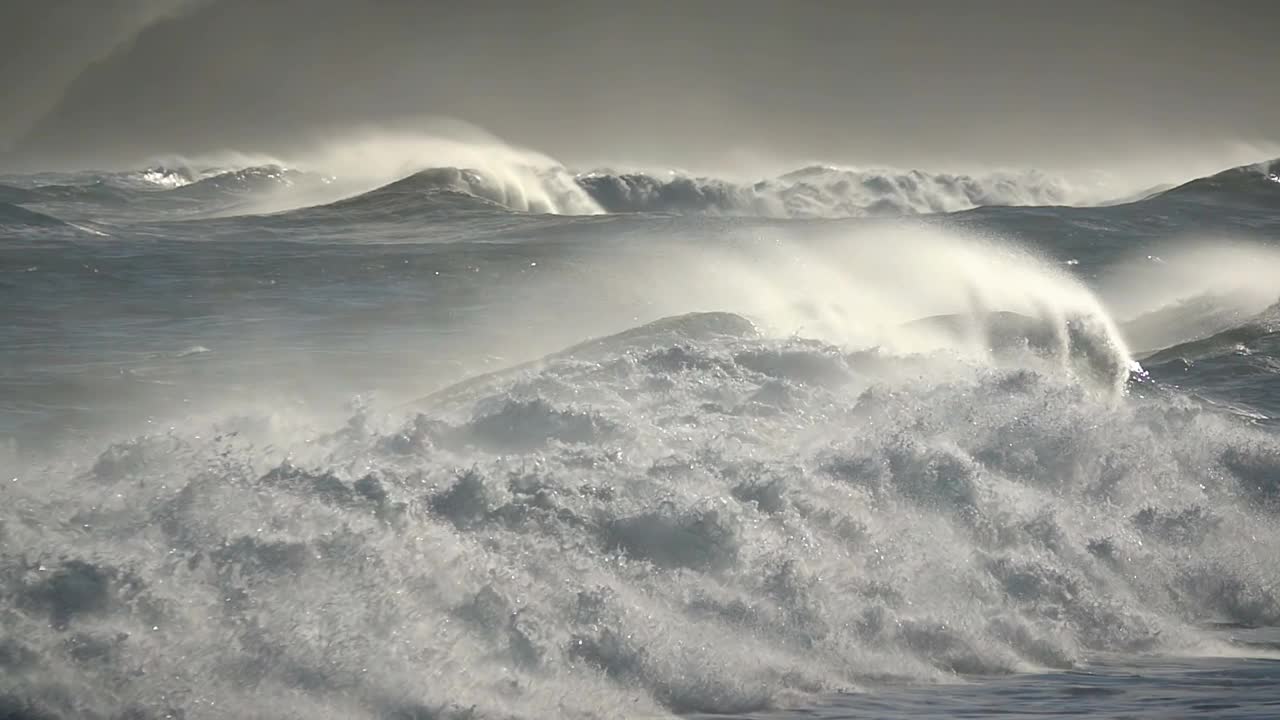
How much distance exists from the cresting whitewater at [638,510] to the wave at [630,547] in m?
0.02

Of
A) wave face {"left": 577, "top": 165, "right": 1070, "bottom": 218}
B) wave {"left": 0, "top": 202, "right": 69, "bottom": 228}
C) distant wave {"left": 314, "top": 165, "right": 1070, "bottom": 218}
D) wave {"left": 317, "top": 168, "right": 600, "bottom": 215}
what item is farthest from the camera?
wave face {"left": 577, "top": 165, "right": 1070, "bottom": 218}

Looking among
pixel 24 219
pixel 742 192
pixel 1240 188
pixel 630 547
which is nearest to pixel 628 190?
pixel 742 192

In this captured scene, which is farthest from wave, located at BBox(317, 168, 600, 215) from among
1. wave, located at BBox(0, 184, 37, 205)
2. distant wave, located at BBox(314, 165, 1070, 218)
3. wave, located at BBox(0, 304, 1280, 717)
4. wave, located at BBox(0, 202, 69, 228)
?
wave, located at BBox(0, 304, 1280, 717)

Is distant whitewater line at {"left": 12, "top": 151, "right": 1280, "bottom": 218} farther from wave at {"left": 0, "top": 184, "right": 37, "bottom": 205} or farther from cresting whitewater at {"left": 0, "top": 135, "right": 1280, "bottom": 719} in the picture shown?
cresting whitewater at {"left": 0, "top": 135, "right": 1280, "bottom": 719}

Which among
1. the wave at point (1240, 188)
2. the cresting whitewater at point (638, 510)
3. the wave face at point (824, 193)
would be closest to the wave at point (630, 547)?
the cresting whitewater at point (638, 510)

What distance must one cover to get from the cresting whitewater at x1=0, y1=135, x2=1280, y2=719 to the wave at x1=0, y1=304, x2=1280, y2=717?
0.07 ft

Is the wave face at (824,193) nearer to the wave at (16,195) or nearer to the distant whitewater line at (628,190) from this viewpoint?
the distant whitewater line at (628,190)

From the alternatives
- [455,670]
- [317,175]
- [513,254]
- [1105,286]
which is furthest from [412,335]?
[317,175]

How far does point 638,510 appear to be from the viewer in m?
8.81

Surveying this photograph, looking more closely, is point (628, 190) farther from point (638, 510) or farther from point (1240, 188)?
point (638, 510)

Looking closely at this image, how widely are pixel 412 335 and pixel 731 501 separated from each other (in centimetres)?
939

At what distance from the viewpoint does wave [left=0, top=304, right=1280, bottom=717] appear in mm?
7102

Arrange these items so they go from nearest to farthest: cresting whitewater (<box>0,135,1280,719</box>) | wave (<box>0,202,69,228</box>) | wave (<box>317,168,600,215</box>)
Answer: cresting whitewater (<box>0,135,1280,719</box>)
wave (<box>0,202,69,228</box>)
wave (<box>317,168,600,215</box>)

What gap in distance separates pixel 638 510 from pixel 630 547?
0.31 metres
